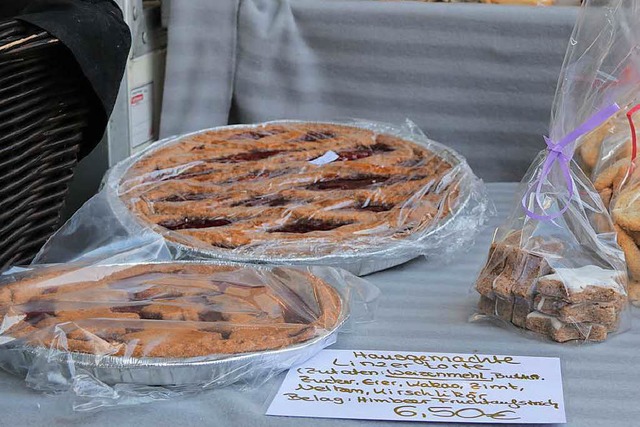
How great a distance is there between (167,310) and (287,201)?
1.14 feet

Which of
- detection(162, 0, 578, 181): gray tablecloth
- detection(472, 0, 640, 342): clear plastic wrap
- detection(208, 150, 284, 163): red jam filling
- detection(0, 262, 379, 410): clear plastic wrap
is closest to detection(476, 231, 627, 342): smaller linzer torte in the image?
detection(472, 0, 640, 342): clear plastic wrap

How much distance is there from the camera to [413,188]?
3.76 feet

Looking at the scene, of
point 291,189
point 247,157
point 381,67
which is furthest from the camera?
point 381,67

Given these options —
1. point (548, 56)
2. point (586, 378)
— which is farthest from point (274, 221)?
point (548, 56)

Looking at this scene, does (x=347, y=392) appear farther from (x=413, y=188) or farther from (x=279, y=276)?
(x=413, y=188)

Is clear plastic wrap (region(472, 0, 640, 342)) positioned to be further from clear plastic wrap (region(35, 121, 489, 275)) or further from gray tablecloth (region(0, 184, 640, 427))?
clear plastic wrap (region(35, 121, 489, 275))

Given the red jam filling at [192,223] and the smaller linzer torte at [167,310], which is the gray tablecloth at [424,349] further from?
the red jam filling at [192,223]

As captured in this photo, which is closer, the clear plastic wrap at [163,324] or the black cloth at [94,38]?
the clear plastic wrap at [163,324]

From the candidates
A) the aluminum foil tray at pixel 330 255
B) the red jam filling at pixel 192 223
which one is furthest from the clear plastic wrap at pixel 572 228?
the red jam filling at pixel 192 223

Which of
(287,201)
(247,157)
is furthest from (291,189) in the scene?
(247,157)

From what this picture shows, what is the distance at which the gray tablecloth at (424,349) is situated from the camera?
2.31 ft

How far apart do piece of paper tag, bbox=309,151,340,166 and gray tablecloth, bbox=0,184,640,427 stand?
0.25 m

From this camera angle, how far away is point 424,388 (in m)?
0.74

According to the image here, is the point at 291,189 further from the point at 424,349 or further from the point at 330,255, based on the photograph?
the point at 424,349
